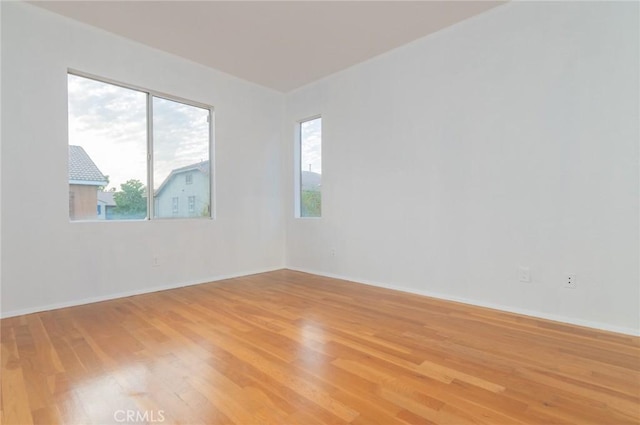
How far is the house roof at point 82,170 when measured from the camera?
3182 mm

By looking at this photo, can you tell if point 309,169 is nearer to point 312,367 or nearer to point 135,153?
point 135,153

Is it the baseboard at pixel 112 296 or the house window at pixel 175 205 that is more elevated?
the house window at pixel 175 205

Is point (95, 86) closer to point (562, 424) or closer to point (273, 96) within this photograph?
point (273, 96)

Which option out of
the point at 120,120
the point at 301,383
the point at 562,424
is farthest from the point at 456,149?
the point at 120,120

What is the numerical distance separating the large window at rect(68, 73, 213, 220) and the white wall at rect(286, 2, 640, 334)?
6.68 feet

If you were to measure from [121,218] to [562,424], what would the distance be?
4.04 metres

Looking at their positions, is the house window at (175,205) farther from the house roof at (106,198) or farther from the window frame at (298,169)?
the window frame at (298,169)

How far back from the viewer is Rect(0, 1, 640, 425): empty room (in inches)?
66.4

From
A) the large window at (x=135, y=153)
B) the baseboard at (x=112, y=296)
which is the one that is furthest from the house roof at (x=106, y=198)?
the baseboard at (x=112, y=296)

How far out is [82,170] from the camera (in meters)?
3.26

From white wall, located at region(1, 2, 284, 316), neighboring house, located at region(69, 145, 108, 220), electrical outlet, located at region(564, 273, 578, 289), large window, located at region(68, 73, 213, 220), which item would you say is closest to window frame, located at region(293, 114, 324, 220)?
white wall, located at region(1, 2, 284, 316)

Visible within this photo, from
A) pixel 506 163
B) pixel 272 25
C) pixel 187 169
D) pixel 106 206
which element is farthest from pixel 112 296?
pixel 506 163

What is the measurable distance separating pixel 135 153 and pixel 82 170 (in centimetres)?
57

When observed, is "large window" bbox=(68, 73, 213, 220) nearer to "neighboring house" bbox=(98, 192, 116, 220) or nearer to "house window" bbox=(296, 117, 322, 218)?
"neighboring house" bbox=(98, 192, 116, 220)
